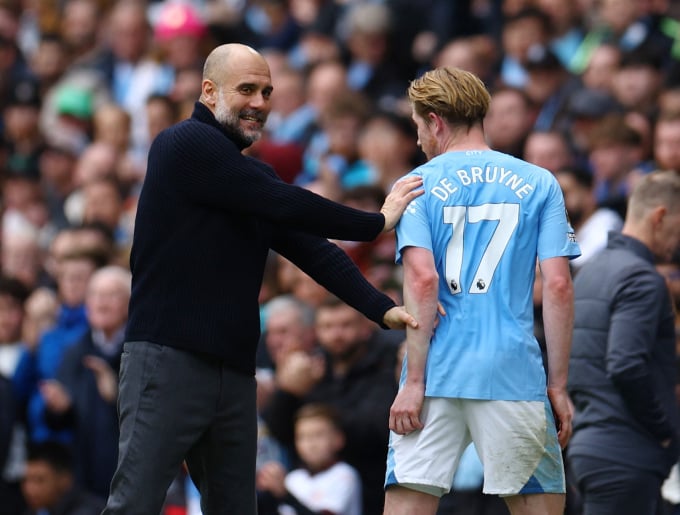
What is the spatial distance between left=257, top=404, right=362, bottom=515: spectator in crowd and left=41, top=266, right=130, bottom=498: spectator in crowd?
1813 millimetres

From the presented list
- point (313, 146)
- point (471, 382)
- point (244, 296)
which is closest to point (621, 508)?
point (471, 382)

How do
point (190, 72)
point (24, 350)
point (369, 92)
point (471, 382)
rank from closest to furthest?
1. point (471, 382)
2. point (24, 350)
3. point (369, 92)
4. point (190, 72)

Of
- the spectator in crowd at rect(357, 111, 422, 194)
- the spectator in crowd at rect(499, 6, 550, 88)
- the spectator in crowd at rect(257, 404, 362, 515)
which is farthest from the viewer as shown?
the spectator in crowd at rect(499, 6, 550, 88)

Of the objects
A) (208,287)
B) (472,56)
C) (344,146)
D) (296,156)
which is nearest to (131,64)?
(296,156)

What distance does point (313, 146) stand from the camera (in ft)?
42.9

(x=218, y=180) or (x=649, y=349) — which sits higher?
(x=218, y=180)

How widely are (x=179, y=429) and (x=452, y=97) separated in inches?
70.1

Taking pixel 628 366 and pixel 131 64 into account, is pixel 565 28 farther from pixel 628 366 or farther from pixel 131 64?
pixel 628 366

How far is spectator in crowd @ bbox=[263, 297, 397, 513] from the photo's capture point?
9.17 m

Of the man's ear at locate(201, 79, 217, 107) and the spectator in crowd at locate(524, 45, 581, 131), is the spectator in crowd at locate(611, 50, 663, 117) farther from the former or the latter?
the man's ear at locate(201, 79, 217, 107)

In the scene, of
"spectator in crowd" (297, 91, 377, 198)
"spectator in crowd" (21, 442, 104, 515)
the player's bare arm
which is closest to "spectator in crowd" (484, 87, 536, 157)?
"spectator in crowd" (297, 91, 377, 198)

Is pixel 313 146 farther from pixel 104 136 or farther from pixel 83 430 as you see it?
pixel 83 430

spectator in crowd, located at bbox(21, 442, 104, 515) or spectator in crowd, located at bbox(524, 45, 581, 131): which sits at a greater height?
spectator in crowd, located at bbox(524, 45, 581, 131)

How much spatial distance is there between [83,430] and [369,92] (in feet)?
15.1
